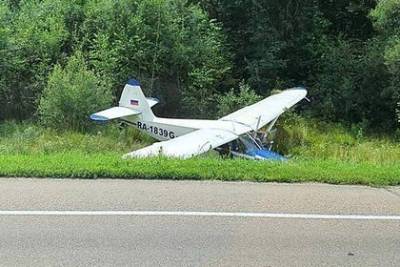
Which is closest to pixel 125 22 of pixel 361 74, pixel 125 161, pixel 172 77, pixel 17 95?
pixel 172 77

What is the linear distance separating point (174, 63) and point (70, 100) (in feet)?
15.9

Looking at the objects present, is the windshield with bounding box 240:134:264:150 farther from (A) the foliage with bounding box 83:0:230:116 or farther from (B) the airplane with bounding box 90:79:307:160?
(A) the foliage with bounding box 83:0:230:116

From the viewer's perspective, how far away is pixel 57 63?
21.1 meters

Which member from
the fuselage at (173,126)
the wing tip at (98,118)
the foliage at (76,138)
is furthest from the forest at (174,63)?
the fuselage at (173,126)

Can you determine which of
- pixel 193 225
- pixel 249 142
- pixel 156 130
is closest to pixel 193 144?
pixel 249 142

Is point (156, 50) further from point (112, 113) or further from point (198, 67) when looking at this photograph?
point (112, 113)

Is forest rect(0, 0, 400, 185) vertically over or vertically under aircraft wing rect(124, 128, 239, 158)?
over

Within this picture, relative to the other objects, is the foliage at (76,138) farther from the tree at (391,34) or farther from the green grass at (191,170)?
the tree at (391,34)

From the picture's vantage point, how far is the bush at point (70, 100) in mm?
18750

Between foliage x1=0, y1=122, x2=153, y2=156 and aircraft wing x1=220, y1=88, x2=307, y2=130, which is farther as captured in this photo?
aircraft wing x1=220, y1=88, x2=307, y2=130

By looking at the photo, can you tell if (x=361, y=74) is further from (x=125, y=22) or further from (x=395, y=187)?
(x=395, y=187)

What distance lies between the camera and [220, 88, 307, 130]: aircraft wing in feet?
57.5

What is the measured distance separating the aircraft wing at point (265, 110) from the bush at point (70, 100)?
4466mm

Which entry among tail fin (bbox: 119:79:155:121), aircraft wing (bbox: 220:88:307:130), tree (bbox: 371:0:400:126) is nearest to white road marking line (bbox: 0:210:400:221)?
aircraft wing (bbox: 220:88:307:130)
